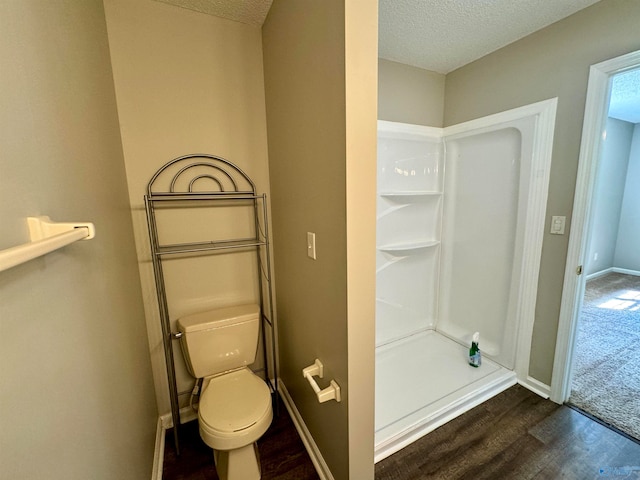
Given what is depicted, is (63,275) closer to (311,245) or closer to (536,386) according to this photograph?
(311,245)

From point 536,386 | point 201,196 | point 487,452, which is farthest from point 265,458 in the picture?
point 536,386

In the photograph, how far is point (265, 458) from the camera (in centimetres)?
146

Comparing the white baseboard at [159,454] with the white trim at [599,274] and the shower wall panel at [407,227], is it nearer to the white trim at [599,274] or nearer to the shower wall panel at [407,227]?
the shower wall panel at [407,227]

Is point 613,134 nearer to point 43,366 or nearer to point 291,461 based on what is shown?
point 291,461

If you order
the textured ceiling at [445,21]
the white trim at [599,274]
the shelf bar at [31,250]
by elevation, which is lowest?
the white trim at [599,274]

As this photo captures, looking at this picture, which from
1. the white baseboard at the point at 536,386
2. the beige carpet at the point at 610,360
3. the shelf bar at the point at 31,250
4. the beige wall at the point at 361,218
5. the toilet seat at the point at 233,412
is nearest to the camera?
the shelf bar at the point at 31,250

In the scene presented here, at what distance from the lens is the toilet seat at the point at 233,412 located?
118 cm

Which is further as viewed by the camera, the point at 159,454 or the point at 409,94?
the point at 409,94

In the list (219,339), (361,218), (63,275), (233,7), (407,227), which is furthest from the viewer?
(407,227)

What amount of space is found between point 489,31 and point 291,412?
9.29 ft

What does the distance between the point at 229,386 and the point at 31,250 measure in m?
1.33

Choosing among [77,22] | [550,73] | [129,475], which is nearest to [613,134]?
[550,73]

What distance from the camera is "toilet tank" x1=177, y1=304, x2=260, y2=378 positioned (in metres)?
1.48

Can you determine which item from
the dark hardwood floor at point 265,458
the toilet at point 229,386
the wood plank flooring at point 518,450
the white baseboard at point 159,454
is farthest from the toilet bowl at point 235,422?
the wood plank flooring at point 518,450
